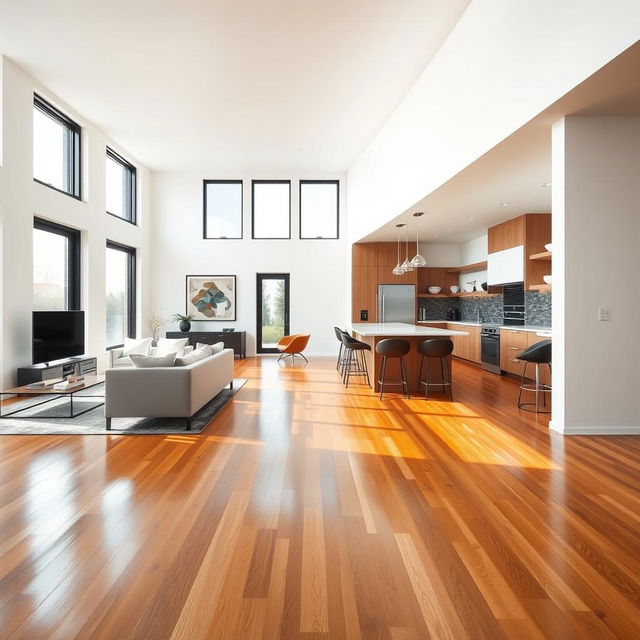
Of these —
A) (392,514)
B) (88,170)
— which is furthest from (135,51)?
(392,514)

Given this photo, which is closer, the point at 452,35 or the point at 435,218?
the point at 452,35

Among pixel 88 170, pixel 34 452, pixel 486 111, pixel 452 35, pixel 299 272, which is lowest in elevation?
pixel 34 452

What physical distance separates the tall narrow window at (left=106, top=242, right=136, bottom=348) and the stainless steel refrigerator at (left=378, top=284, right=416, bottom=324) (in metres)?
5.54

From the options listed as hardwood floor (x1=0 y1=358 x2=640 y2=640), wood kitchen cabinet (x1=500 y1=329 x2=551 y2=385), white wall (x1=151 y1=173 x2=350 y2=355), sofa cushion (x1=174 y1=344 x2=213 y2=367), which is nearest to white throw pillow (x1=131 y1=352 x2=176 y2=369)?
sofa cushion (x1=174 y1=344 x2=213 y2=367)

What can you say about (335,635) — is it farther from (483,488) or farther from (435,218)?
(435,218)

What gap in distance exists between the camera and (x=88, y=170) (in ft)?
25.8

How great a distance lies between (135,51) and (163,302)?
633cm

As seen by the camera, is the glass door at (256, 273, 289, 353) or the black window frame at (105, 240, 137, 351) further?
the glass door at (256, 273, 289, 353)

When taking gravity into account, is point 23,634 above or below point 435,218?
below

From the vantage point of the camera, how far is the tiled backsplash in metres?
7.62

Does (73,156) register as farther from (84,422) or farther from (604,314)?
(604,314)

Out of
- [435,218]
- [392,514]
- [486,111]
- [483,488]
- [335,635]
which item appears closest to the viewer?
[335,635]

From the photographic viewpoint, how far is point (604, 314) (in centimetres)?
403

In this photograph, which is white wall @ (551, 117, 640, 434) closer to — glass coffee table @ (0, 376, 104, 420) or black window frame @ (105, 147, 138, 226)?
glass coffee table @ (0, 376, 104, 420)
